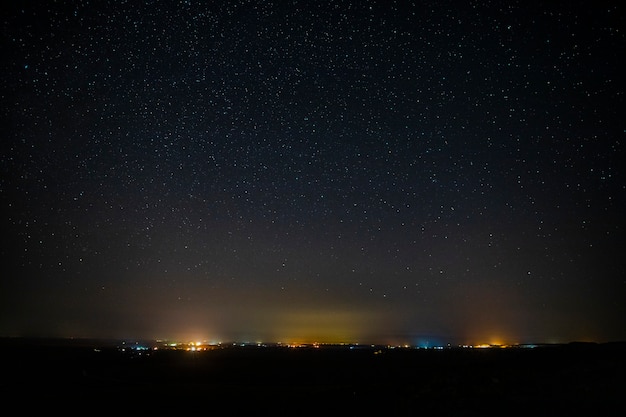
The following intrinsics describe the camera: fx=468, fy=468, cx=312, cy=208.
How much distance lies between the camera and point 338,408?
21.6m

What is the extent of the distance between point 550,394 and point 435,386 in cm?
489

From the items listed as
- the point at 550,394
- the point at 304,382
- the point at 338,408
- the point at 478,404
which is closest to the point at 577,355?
the point at 550,394

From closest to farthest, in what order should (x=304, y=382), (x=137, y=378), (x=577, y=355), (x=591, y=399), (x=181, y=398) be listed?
(x=591, y=399) < (x=577, y=355) < (x=181, y=398) < (x=304, y=382) < (x=137, y=378)

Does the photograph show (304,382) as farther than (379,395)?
Yes

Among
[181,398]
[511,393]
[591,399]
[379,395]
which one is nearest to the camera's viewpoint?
[591,399]

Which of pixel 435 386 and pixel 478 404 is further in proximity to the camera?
pixel 435 386

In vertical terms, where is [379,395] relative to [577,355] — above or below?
below

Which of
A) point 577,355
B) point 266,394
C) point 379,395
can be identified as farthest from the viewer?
point 266,394

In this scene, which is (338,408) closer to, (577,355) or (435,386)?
(435,386)

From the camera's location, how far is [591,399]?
1673cm

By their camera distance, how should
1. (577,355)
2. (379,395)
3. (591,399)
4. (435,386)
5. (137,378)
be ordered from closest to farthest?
(591,399), (435,386), (379,395), (577,355), (137,378)

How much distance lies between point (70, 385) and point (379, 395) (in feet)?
75.6

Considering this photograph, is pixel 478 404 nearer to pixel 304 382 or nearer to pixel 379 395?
pixel 379 395

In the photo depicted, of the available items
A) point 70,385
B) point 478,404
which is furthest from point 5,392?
point 478,404
